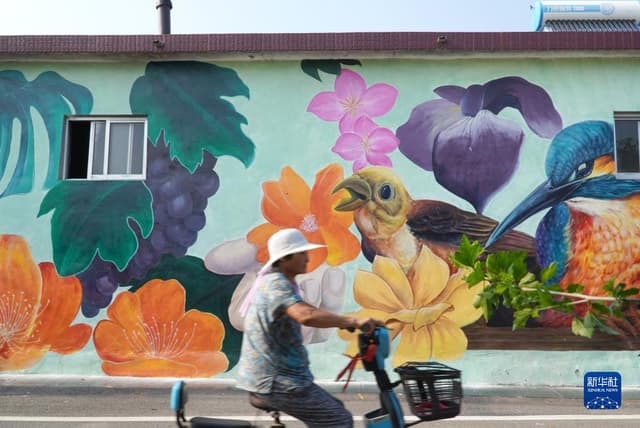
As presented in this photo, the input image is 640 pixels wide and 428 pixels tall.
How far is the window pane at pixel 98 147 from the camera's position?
9195mm

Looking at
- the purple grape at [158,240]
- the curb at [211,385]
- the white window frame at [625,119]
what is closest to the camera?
the curb at [211,385]

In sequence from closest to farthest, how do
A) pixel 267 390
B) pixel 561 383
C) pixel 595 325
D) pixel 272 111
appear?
pixel 595 325, pixel 267 390, pixel 561 383, pixel 272 111

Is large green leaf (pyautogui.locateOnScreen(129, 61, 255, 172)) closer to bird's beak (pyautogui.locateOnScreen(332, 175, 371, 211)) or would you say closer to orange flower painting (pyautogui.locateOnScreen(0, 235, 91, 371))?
bird's beak (pyautogui.locateOnScreen(332, 175, 371, 211))

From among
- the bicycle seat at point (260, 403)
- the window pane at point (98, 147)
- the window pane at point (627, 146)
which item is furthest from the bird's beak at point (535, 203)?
the bicycle seat at point (260, 403)

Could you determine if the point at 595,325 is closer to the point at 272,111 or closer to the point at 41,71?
the point at 272,111

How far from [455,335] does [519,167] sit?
2.43 meters

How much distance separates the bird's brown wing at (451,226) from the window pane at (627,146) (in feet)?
5.87

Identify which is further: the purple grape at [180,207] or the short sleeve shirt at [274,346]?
the purple grape at [180,207]

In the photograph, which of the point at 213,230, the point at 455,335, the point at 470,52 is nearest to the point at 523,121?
the point at 470,52

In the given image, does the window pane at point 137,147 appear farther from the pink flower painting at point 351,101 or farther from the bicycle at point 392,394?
the bicycle at point 392,394

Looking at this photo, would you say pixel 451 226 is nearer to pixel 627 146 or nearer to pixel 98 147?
pixel 627 146

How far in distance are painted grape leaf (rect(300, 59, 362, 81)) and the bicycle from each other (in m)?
6.32

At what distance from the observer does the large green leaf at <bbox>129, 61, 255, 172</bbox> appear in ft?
29.1

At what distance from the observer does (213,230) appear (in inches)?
343
